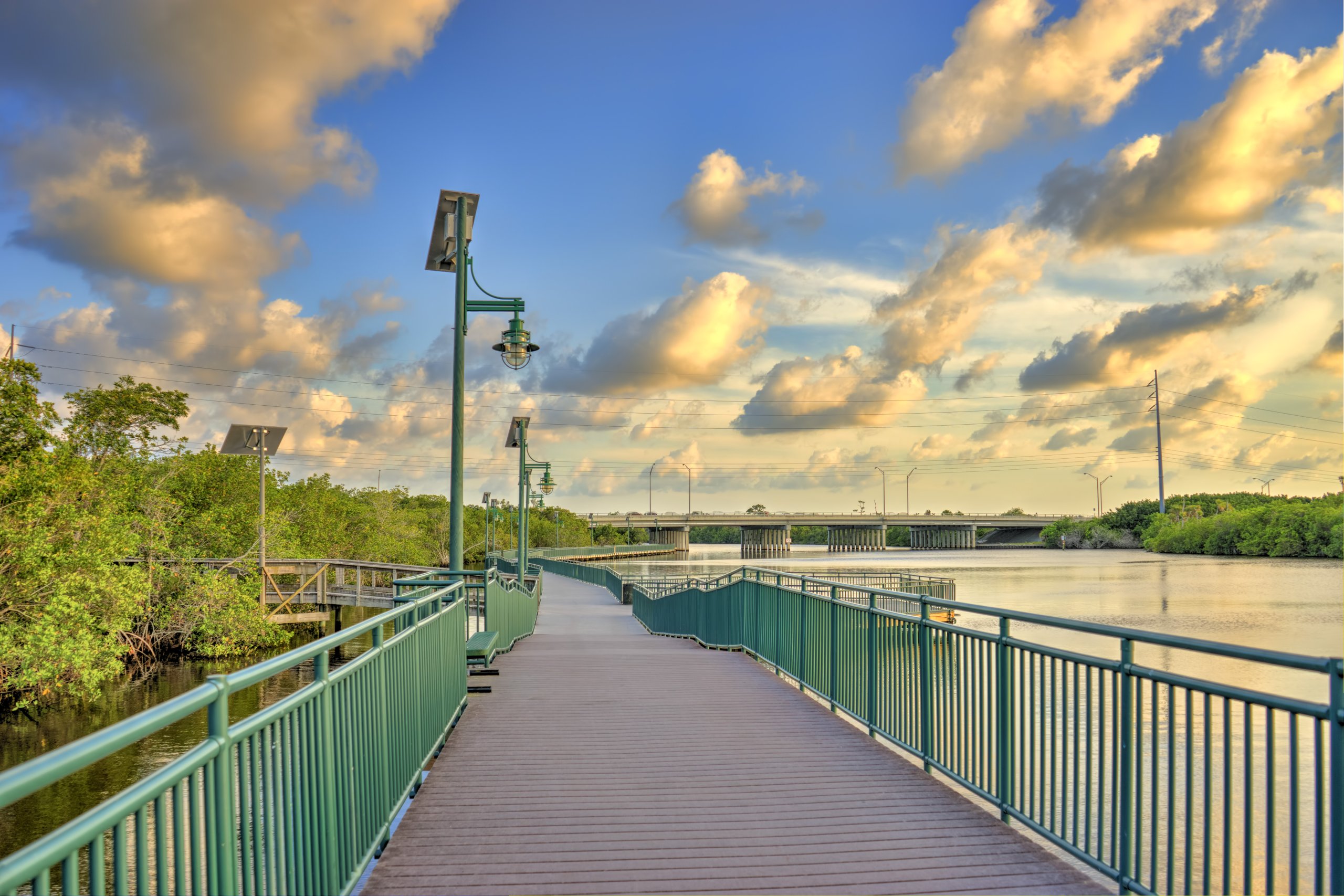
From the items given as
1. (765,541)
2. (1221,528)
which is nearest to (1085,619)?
(1221,528)

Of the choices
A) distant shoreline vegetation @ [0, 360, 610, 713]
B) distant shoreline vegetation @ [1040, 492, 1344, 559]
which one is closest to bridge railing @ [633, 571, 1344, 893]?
distant shoreline vegetation @ [0, 360, 610, 713]

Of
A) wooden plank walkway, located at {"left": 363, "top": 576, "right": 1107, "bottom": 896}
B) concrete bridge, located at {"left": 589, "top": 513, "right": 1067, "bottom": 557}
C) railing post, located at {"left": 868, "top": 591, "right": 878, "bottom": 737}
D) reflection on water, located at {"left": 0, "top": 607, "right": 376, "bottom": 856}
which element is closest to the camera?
wooden plank walkway, located at {"left": 363, "top": 576, "right": 1107, "bottom": 896}

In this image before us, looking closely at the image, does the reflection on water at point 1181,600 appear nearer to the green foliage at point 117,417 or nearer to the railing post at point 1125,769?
the railing post at point 1125,769

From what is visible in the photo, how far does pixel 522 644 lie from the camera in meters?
17.1

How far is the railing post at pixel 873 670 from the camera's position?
7.73m

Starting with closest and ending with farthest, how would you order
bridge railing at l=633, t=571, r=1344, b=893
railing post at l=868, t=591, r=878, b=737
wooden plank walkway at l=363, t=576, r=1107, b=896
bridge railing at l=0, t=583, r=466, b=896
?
bridge railing at l=0, t=583, r=466, b=896 < bridge railing at l=633, t=571, r=1344, b=893 < wooden plank walkway at l=363, t=576, r=1107, b=896 < railing post at l=868, t=591, r=878, b=737

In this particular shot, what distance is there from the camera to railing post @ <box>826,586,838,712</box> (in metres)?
8.87

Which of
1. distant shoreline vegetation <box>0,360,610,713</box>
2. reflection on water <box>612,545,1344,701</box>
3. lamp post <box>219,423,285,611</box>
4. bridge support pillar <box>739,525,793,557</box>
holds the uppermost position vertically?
lamp post <box>219,423,285,611</box>

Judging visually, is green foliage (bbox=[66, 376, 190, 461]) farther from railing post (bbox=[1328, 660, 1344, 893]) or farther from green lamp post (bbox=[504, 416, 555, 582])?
railing post (bbox=[1328, 660, 1344, 893])

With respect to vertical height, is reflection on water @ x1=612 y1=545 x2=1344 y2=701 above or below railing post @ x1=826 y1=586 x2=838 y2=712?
below

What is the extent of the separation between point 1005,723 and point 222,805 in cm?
448

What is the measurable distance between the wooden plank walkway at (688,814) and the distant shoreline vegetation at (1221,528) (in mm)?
82396

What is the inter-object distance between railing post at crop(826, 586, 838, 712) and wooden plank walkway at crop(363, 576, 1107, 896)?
0.19m

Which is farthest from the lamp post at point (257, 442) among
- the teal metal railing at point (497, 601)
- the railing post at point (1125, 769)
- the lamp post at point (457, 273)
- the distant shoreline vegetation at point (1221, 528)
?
the distant shoreline vegetation at point (1221, 528)
